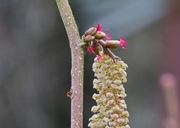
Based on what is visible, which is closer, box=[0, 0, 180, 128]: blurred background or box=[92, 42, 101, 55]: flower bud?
box=[92, 42, 101, 55]: flower bud

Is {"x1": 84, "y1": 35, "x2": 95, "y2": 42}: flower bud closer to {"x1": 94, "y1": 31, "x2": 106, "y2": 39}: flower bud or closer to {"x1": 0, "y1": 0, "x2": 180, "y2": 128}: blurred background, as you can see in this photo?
{"x1": 94, "y1": 31, "x2": 106, "y2": 39}: flower bud

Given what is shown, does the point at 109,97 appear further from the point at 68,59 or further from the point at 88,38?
the point at 68,59

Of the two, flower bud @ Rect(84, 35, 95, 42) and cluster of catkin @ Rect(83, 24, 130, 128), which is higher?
flower bud @ Rect(84, 35, 95, 42)

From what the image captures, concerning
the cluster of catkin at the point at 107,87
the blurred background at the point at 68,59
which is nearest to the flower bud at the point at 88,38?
the cluster of catkin at the point at 107,87

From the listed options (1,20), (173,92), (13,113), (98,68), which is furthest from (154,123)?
(98,68)

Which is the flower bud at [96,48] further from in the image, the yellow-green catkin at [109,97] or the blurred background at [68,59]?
the blurred background at [68,59]

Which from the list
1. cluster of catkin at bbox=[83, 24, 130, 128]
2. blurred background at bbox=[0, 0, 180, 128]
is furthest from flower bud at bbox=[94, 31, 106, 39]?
blurred background at bbox=[0, 0, 180, 128]

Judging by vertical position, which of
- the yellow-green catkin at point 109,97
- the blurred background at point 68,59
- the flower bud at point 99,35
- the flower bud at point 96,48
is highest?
the blurred background at point 68,59
